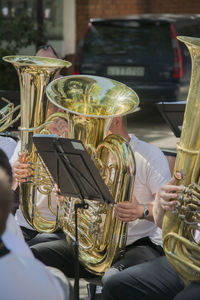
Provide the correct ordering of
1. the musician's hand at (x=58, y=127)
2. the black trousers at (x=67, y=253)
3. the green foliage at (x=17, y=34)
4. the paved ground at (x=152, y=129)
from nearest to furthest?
the black trousers at (x=67, y=253) → the musician's hand at (x=58, y=127) → the paved ground at (x=152, y=129) → the green foliage at (x=17, y=34)

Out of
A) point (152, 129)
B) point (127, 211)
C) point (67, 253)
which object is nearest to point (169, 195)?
point (127, 211)

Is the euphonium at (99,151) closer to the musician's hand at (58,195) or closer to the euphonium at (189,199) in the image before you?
the musician's hand at (58,195)

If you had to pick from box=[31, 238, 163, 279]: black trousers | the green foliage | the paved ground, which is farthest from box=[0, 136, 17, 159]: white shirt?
the green foliage

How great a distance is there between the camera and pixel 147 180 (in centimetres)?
302

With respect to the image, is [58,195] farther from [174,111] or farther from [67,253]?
[174,111]

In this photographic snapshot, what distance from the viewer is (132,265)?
2875mm

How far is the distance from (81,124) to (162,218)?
57 centimetres

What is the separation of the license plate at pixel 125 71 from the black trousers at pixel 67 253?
5638mm

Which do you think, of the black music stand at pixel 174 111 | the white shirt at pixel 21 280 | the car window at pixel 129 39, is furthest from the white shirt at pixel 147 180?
the car window at pixel 129 39

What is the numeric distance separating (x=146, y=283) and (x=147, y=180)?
21.4 inches

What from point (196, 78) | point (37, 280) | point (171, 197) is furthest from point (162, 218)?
point (37, 280)

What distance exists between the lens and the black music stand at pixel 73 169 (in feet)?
8.14

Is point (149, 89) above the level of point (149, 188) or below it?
below

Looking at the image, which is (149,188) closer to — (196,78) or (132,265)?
(132,265)
